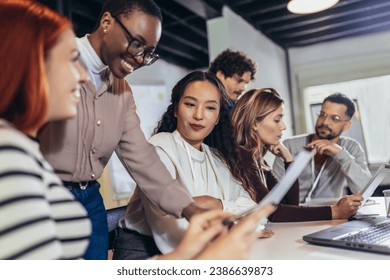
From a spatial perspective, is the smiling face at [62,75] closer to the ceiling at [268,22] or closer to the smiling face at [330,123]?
the ceiling at [268,22]

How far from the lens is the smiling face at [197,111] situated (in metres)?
0.91

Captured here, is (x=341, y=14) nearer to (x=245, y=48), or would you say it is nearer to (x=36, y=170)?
(x=245, y=48)

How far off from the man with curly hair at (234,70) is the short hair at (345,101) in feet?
0.83

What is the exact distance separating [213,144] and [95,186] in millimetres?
351

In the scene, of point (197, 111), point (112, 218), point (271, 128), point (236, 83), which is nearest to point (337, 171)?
point (271, 128)

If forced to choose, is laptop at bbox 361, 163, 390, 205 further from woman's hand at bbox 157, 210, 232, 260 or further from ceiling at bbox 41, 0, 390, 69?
woman's hand at bbox 157, 210, 232, 260

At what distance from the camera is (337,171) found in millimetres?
1171

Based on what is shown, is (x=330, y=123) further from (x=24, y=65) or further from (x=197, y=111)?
(x=24, y=65)

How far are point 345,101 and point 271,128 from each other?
232mm

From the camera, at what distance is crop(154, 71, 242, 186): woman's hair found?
0.95 meters

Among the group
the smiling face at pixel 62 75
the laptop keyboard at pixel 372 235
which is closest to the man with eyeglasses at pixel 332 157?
the laptop keyboard at pixel 372 235

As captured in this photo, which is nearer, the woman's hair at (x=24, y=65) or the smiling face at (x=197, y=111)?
the woman's hair at (x=24, y=65)

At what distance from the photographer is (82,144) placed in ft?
2.37
